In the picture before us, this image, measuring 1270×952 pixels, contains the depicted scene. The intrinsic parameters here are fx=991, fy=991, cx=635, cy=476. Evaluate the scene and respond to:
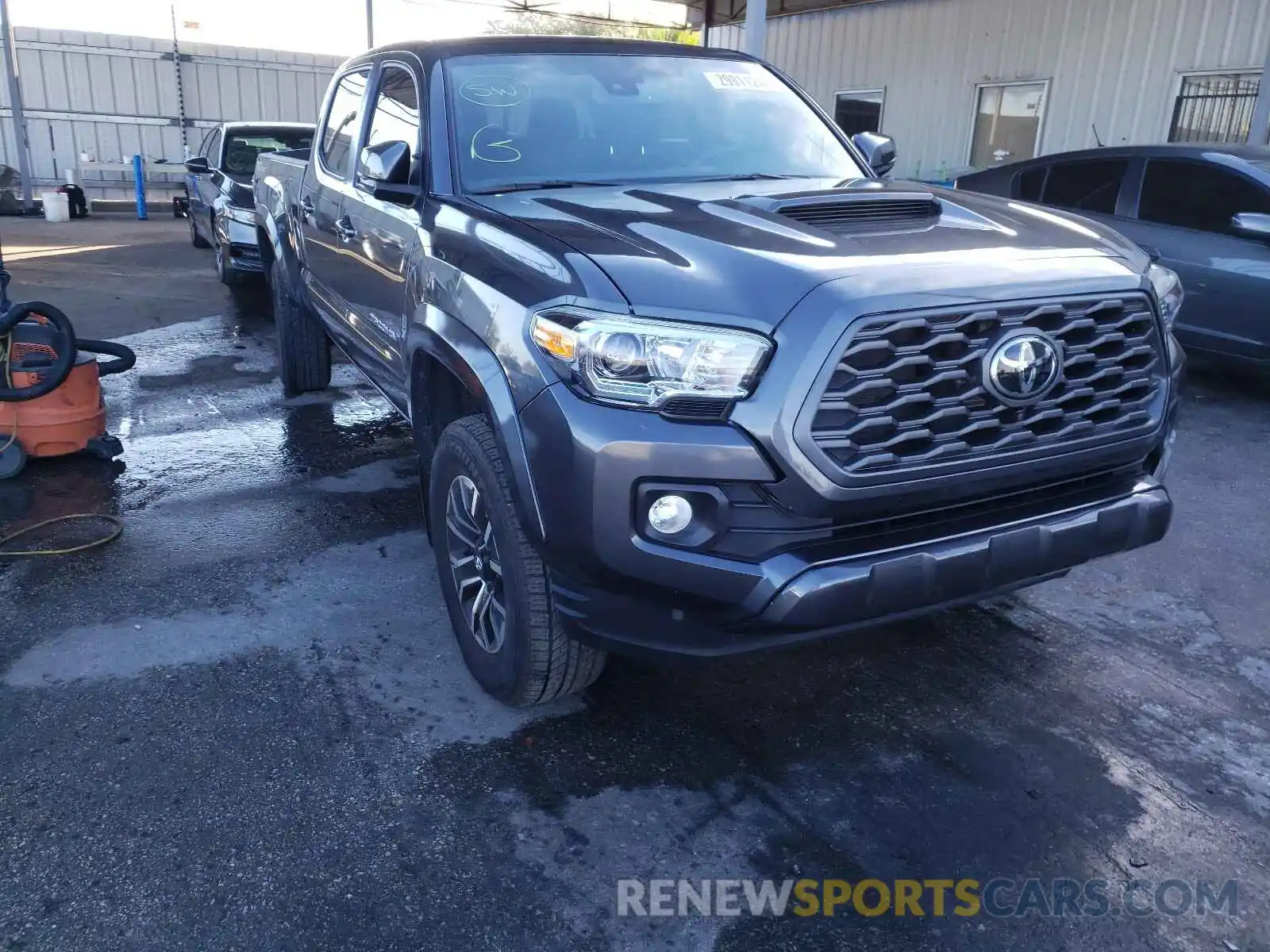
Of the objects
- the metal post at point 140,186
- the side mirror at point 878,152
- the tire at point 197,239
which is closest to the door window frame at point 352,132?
the side mirror at point 878,152

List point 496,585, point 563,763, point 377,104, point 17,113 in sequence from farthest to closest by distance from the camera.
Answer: point 17,113, point 377,104, point 496,585, point 563,763

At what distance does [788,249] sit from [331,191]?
2.85m

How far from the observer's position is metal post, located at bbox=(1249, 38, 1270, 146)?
856cm

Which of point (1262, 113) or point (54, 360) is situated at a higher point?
point (1262, 113)

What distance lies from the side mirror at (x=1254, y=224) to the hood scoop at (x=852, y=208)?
3.84 meters

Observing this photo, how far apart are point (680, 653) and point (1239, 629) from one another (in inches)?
93.5

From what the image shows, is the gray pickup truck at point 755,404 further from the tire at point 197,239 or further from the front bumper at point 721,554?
the tire at point 197,239

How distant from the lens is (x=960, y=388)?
231 centimetres

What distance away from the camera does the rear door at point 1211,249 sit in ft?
19.9

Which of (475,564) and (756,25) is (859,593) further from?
(756,25)

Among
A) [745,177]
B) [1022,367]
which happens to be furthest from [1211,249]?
[1022,367]

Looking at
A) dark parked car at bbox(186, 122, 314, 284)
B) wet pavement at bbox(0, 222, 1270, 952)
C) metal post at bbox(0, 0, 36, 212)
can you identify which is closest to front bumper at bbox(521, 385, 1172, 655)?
wet pavement at bbox(0, 222, 1270, 952)

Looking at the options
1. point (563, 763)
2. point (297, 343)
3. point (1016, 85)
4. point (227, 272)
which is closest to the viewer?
point (563, 763)

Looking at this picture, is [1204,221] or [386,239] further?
[1204,221]
